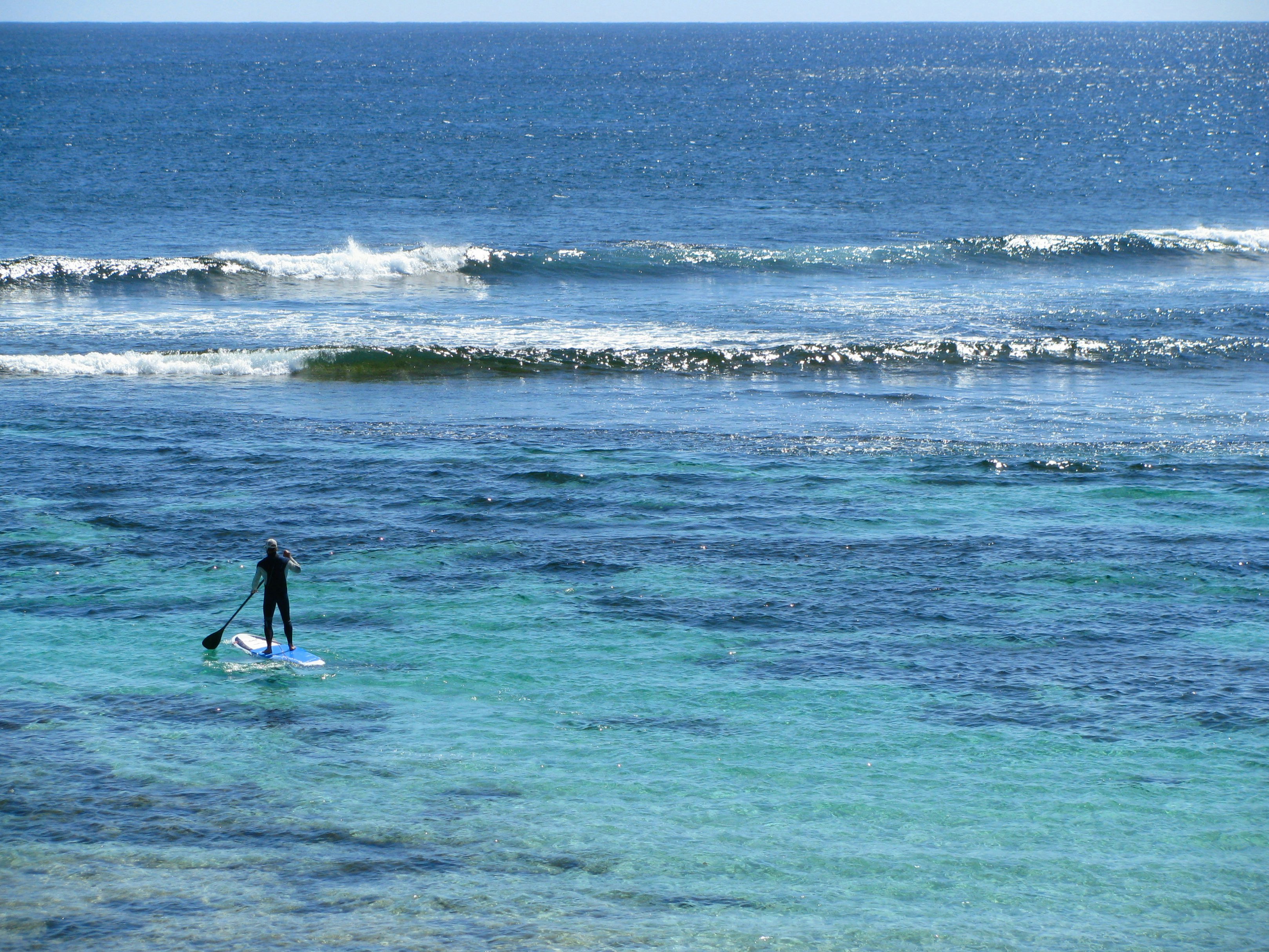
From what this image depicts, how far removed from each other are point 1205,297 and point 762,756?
1283 inches

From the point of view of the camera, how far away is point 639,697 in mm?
15180

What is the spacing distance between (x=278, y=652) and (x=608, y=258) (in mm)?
31259

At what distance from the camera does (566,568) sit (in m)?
19.1

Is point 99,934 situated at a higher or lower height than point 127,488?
lower

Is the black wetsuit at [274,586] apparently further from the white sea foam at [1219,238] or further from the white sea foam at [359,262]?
the white sea foam at [1219,238]

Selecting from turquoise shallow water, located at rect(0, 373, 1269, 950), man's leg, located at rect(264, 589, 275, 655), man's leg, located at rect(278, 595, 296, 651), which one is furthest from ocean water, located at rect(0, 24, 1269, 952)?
man's leg, located at rect(278, 595, 296, 651)

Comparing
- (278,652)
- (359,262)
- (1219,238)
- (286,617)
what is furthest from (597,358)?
(1219,238)

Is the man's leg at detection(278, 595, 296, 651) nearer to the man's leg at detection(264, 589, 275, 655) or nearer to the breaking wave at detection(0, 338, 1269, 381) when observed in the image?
the man's leg at detection(264, 589, 275, 655)

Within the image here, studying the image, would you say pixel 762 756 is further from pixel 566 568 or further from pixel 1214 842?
pixel 566 568

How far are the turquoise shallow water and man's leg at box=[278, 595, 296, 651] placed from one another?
378 millimetres

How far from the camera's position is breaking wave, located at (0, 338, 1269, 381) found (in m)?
31.0

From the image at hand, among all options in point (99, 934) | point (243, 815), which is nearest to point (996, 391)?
point (243, 815)

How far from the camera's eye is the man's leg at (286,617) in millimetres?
15836

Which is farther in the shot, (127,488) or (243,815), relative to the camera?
(127,488)
